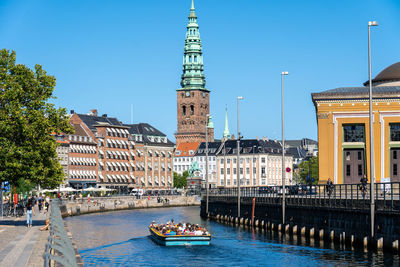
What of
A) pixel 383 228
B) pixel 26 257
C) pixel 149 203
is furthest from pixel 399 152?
pixel 149 203

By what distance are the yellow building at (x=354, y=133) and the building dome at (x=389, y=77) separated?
7.76 metres

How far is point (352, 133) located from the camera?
305ft

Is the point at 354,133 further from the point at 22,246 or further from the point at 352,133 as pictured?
the point at 22,246

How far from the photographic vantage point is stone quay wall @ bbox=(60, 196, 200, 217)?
132 metres

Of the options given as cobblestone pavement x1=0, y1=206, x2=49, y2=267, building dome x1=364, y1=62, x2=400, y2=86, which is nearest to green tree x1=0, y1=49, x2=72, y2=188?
cobblestone pavement x1=0, y1=206, x2=49, y2=267

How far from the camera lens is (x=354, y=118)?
302ft

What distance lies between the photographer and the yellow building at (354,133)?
91625 mm

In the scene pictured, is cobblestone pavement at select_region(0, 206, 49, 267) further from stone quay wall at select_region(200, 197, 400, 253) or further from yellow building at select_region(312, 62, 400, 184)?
yellow building at select_region(312, 62, 400, 184)

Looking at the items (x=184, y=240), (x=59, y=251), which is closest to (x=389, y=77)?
(x=184, y=240)

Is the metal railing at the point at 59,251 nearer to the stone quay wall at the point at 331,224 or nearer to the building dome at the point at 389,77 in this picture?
the stone quay wall at the point at 331,224

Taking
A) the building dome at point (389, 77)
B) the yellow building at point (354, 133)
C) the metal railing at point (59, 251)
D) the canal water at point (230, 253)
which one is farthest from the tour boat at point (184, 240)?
the building dome at point (389, 77)

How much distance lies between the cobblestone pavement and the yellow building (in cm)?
4059

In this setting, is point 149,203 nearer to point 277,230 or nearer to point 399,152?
point 399,152

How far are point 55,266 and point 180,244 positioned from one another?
30236 millimetres
